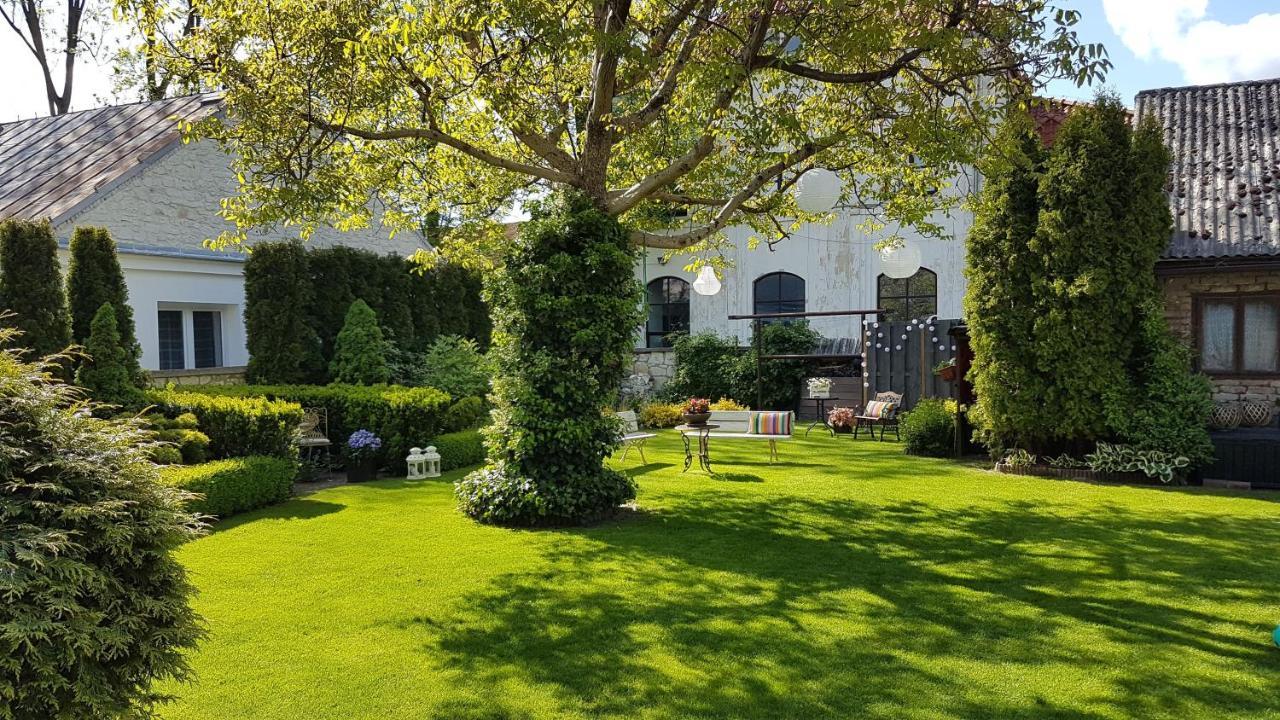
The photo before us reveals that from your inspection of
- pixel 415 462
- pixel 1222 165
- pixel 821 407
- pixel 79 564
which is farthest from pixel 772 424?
pixel 79 564

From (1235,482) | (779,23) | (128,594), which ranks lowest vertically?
(1235,482)

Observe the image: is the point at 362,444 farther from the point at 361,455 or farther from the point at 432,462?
the point at 432,462

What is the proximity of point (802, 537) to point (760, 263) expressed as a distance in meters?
13.9

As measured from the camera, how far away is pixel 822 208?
879cm

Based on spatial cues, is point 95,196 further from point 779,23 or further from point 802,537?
point 802,537

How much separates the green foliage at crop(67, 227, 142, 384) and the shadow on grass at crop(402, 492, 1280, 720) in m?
6.82

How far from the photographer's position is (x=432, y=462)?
11.5 meters

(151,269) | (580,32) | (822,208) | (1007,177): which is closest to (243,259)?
(151,269)

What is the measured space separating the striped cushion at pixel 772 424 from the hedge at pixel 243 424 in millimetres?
6628

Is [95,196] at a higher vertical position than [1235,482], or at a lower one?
higher

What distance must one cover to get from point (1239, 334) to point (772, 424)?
6.57 m

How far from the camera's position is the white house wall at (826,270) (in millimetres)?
18766

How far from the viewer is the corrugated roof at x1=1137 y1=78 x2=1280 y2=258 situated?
11.0 metres

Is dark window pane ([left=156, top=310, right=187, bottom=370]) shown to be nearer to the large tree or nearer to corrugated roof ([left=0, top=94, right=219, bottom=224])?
corrugated roof ([left=0, top=94, right=219, bottom=224])
